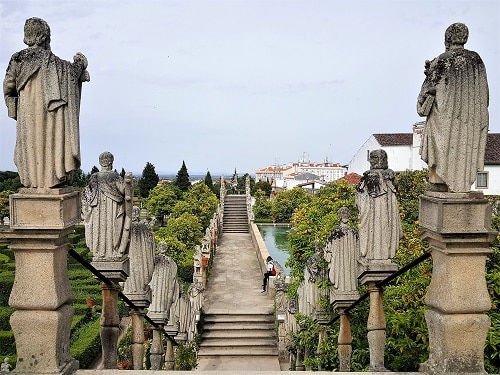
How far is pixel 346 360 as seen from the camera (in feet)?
19.5

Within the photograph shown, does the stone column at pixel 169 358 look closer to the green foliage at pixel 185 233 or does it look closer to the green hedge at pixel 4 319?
the green hedge at pixel 4 319

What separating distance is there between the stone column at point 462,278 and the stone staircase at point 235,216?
30253mm

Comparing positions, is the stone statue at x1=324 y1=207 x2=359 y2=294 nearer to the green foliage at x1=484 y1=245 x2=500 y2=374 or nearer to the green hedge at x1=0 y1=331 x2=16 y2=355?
the green foliage at x1=484 y1=245 x2=500 y2=374

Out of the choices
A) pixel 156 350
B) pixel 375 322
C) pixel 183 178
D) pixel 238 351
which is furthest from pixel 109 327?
pixel 183 178

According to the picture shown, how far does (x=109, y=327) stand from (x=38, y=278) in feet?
5.71

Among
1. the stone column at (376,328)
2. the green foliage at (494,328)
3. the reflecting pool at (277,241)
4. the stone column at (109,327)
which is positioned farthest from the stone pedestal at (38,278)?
the reflecting pool at (277,241)

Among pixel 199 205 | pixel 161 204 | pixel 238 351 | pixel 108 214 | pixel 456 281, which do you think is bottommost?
pixel 238 351

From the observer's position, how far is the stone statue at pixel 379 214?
449 cm

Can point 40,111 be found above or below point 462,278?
above

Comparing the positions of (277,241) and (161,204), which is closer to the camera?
(277,241)

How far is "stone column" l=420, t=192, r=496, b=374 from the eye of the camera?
364 cm

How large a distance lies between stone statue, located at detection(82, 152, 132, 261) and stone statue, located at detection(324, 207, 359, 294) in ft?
7.55

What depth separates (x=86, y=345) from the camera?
13.0 meters

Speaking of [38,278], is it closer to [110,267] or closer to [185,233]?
[110,267]
